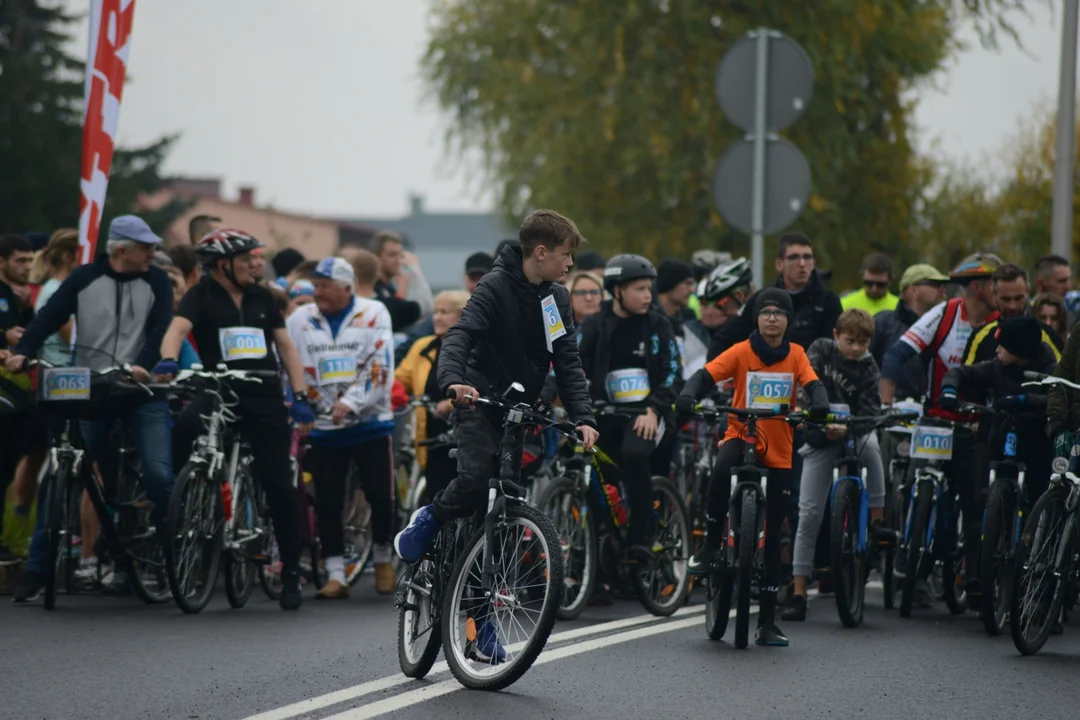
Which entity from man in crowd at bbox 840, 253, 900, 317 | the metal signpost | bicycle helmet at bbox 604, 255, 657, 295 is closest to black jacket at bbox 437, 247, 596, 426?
bicycle helmet at bbox 604, 255, 657, 295

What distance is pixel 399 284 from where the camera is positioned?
16.2 meters

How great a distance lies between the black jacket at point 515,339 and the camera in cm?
813

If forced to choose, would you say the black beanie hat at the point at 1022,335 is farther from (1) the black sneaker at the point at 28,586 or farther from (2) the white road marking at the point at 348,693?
(1) the black sneaker at the point at 28,586

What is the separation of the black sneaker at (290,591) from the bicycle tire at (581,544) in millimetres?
1582

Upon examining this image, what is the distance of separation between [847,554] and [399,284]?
254 inches

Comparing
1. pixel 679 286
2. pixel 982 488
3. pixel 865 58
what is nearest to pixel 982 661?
pixel 982 488

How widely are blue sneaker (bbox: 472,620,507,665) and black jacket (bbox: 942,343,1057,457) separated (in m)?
4.11

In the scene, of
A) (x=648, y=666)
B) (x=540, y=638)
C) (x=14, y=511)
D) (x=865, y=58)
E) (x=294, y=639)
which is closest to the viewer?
(x=540, y=638)

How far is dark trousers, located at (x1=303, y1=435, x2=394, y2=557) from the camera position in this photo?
11867 mm

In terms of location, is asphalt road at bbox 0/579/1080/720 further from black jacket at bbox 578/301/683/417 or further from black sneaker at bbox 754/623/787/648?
black jacket at bbox 578/301/683/417

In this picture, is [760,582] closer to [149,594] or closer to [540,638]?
[540,638]

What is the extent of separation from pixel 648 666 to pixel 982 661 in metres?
1.74

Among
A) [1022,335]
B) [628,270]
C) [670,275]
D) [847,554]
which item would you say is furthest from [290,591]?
[1022,335]

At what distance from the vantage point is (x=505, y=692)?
25.8 feet
